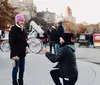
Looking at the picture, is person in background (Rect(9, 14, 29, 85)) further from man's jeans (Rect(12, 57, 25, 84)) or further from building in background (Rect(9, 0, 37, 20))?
building in background (Rect(9, 0, 37, 20))

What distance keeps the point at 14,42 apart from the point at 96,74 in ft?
14.7

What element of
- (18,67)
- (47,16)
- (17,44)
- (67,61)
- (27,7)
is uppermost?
(27,7)

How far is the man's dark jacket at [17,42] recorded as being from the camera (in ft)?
32.6

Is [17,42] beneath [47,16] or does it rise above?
above

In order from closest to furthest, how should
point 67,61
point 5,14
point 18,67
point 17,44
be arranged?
point 67,61, point 17,44, point 18,67, point 5,14

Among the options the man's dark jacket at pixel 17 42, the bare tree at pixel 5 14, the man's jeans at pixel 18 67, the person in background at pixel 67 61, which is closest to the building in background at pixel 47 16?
the bare tree at pixel 5 14

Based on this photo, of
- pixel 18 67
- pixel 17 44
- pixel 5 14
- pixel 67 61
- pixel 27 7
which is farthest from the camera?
pixel 27 7

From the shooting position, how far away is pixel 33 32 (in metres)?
32.0

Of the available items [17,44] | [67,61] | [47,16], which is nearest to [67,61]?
[67,61]

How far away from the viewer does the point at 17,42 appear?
1000 centimetres

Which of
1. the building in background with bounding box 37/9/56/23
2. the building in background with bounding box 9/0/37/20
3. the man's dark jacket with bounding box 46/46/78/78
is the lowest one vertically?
the building in background with bounding box 37/9/56/23

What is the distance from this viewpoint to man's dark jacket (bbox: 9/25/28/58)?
9930 mm

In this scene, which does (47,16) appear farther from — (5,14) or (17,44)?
(17,44)

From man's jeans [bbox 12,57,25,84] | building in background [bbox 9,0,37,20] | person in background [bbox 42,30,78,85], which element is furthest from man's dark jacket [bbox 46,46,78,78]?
building in background [bbox 9,0,37,20]
